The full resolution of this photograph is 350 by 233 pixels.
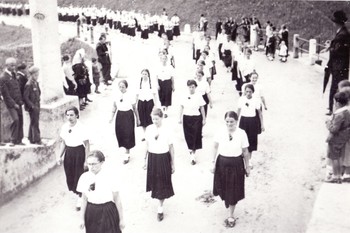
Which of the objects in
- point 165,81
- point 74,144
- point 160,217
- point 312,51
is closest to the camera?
point 160,217

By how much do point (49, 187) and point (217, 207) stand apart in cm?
314

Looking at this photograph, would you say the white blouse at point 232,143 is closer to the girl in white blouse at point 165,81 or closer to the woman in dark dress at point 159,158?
the woman in dark dress at point 159,158

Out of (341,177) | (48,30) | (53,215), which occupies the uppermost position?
(48,30)

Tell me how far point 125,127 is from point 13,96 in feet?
6.91

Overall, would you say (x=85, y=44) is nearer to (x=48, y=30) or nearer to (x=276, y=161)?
(x=48, y=30)

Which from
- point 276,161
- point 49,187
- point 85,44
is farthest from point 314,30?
point 49,187

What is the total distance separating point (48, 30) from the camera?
9430 mm

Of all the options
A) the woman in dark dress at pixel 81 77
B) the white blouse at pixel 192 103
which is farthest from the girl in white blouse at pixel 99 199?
the woman in dark dress at pixel 81 77

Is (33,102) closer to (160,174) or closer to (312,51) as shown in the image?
(160,174)

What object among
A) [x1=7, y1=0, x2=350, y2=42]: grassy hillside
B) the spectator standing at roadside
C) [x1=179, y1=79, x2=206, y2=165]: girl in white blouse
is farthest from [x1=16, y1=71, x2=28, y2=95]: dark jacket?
[x1=7, y1=0, x2=350, y2=42]: grassy hillside

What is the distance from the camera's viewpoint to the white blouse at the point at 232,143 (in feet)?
21.6

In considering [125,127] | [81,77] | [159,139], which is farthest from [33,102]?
[81,77]

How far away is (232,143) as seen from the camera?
A: 656 centimetres

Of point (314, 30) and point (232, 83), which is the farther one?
point (314, 30)
